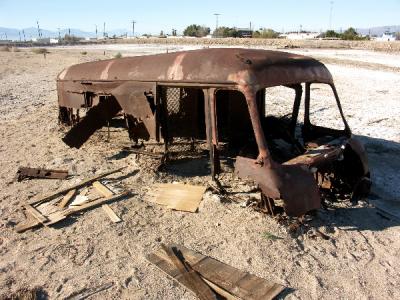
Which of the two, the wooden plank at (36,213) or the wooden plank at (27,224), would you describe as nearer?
the wooden plank at (27,224)

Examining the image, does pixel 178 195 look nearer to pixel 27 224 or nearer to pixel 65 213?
pixel 65 213

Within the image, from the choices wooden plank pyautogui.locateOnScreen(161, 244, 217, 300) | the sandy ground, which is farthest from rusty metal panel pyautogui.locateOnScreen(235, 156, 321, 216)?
wooden plank pyautogui.locateOnScreen(161, 244, 217, 300)

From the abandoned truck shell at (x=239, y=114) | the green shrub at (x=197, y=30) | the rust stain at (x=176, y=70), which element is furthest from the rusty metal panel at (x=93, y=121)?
the green shrub at (x=197, y=30)

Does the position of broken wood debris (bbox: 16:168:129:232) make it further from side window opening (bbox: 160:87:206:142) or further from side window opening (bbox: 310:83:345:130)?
side window opening (bbox: 310:83:345:130)

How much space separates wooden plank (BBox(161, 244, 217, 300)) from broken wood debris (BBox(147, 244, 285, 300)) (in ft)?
0.10

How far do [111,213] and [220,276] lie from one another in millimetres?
1906

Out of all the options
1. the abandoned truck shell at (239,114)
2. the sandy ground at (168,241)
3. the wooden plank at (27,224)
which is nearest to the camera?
the sandy ground at (168,241)

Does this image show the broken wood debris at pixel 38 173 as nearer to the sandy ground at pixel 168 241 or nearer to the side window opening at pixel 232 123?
the sandy ground at pixel 168 241

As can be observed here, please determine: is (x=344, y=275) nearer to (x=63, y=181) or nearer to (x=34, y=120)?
(x=63, y=181)

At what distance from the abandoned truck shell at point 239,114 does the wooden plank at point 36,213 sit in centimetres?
195

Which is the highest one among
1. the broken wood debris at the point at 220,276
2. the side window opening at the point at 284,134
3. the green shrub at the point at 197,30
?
the green shrub at the point at 197,30

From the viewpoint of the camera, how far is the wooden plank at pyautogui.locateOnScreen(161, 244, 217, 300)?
12.7ft

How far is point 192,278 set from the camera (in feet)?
13.5

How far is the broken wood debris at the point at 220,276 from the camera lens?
3916mm
